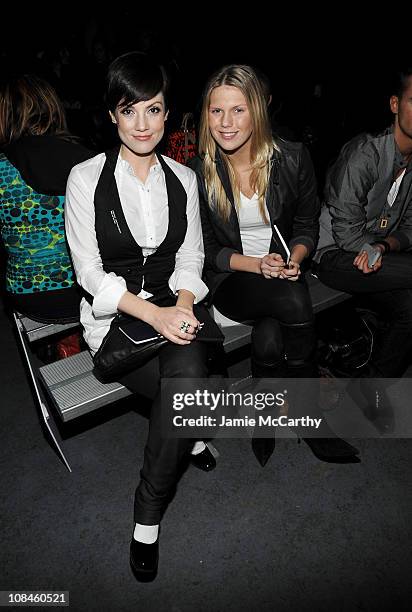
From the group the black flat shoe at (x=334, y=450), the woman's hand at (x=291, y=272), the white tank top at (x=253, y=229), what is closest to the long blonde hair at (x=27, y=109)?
the white tank top at (x=253, y=229)

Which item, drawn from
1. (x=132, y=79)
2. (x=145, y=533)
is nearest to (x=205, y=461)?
(x=145, y=533)

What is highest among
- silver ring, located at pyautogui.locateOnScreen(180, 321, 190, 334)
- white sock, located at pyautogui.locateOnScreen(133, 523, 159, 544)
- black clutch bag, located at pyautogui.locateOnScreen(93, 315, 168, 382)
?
silver ring, located at pyautogui.locateOnScreen(180, 321, 190, 334)

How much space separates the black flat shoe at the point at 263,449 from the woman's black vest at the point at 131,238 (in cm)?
96

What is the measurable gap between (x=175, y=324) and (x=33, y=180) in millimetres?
963

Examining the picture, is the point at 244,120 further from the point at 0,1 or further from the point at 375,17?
the point at 0,1

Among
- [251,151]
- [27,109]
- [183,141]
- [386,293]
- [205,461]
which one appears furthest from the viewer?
[183,141]

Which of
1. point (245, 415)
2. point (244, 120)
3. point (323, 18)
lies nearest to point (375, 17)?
point (323, 18)

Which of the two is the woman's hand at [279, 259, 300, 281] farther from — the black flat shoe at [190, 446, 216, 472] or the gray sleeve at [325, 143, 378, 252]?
the black flat shoe at [190, 446, 216, 472]

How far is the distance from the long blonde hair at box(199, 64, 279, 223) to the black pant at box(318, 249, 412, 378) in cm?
54

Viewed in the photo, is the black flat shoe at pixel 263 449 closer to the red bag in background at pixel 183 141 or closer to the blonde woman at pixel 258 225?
the blonde woman at pixel 258 225

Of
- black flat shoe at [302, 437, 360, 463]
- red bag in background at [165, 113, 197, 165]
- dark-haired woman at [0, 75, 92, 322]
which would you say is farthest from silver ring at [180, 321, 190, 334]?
red bag in background at [165, 113, 197, 165]

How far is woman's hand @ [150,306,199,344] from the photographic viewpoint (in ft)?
6.39

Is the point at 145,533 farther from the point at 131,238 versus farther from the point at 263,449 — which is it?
the point at 131,238

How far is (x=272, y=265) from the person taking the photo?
2.27 meters
